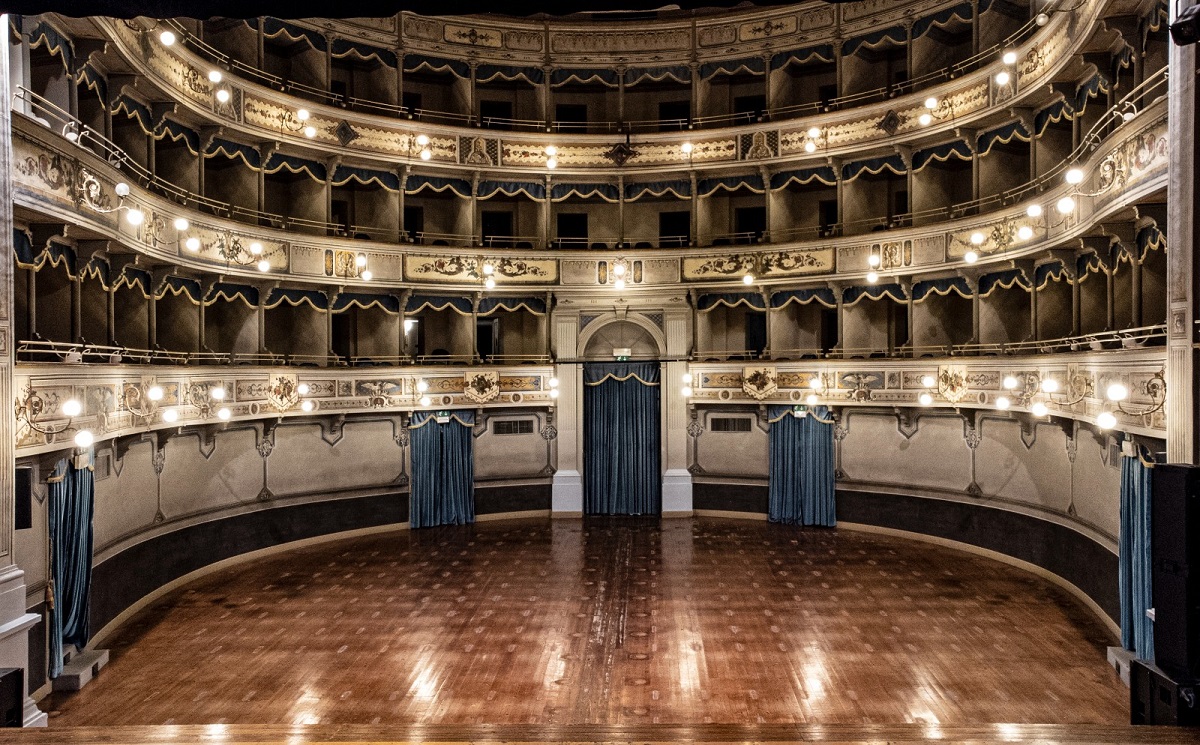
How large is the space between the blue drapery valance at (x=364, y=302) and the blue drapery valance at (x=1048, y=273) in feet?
51.5

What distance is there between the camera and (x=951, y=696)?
11812mm

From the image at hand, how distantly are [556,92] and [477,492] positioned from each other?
1212cm

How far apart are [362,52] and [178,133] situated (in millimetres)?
6536

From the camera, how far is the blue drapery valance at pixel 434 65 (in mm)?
23922

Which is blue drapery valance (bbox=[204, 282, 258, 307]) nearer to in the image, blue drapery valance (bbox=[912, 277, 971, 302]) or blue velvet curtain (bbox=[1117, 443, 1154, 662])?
blue drapery valance (bbox=[912, 277, 971, 302])

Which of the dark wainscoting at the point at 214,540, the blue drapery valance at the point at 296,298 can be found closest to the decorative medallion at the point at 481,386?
the dark wainscoting at the point at 214,540

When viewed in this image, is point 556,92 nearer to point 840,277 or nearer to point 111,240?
point 840,277

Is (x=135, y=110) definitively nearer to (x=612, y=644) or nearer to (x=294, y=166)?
(x=294, y=166)

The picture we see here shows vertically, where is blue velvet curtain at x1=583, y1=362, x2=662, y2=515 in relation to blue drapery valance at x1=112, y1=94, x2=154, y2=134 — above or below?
below

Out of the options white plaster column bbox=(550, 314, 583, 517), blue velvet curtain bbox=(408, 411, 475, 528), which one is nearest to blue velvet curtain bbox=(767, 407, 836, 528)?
white plaster column bbox=(550, 314, 583, 517)

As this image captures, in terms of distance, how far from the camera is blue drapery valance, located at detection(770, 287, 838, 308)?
2342 centimetres

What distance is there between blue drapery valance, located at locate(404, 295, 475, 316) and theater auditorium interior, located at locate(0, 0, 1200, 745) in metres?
0.53

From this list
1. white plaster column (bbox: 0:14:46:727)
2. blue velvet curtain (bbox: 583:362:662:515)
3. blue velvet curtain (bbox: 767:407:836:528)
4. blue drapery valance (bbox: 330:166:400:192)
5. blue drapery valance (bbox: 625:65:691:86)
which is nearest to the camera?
white plaster column (bbox: 0:14:46:727)

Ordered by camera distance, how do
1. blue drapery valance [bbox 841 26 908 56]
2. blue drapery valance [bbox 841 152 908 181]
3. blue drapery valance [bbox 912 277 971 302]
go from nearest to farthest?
blue drapery valance [bbox 912 277 971 302], blue drapery valance [bbox 841 152 908 181], blue drapery valance [bbox 841 26 908 56]
